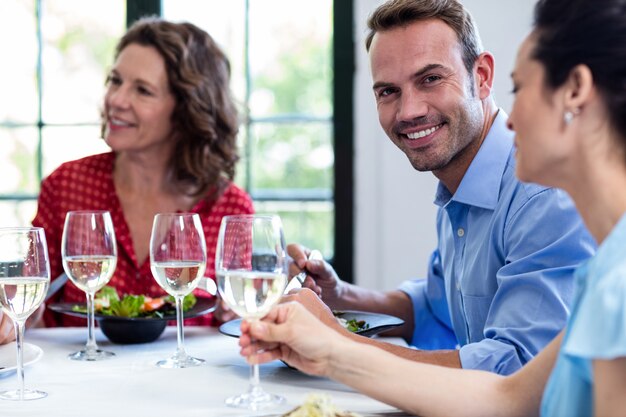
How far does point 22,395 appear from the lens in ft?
4.34

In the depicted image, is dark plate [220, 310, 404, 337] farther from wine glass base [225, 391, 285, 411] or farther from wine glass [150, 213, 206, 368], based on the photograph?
wine glass base [225, 391, 285, 411]

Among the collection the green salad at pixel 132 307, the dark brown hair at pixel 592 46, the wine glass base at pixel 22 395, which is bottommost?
the wine glass base at pixel 22 395

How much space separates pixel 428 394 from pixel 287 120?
2.74 meters

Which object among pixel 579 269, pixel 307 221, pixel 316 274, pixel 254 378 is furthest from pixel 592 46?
pixel 307 221

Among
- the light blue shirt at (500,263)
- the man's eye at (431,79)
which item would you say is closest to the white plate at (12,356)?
the light blue shirt at (500,263)

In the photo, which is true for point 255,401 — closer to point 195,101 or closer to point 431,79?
point 431,79

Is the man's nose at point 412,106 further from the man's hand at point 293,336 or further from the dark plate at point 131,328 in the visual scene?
the man's hand at point 293,336

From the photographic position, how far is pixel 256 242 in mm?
1181

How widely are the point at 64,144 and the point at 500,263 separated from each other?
273cm

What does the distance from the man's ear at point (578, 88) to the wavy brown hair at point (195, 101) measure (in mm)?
1780

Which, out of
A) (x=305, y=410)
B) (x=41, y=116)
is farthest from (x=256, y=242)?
(x=41, y=116)

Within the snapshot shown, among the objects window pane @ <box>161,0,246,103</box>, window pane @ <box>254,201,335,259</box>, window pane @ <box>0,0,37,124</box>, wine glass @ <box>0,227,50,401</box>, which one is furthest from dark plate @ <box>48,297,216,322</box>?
window pane @ <box>0,0,37,124</box>

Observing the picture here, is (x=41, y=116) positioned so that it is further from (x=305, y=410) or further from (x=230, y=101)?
(x=305, y=410)

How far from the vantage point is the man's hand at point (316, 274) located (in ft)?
6.26
